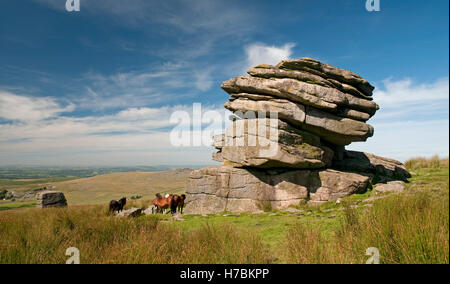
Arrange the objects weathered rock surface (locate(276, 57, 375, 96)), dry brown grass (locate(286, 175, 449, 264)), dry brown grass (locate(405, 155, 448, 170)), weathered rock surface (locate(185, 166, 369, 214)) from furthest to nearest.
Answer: dry brown grass (locate(405, 155, 448, 170)) → weathered rock surface (locate(276, 57, 375, 96)) → weathered rock surface (locate(185, 166, 369, 214)) → dry brown grass (locate(286, 175, 449, 264))

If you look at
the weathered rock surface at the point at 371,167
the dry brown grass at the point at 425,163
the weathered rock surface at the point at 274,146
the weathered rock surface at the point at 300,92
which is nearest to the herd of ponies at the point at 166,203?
the weathered rock surface at the point at 274,146

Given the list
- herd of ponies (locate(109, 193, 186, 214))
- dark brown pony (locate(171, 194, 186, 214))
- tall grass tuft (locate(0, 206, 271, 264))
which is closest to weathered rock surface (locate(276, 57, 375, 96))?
dark brown pony (locate(171, 194, 186, 214))

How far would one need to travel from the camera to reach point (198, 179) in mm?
17312

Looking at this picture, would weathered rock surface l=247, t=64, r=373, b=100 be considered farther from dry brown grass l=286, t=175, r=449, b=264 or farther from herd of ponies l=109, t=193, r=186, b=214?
dry brown grass l=286, t=175, r=449, b=264

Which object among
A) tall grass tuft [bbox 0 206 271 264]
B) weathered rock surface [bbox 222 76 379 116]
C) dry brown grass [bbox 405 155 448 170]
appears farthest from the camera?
dry brown grass [bbox 405 155 448 170]

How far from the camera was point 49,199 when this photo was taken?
730 inches

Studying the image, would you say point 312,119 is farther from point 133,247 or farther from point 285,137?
point 133,247

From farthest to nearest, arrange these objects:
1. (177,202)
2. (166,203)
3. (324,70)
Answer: (166,203) < (177,202) < (324,70)

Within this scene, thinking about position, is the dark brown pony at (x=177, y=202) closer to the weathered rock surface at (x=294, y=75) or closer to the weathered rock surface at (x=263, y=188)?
the weathered rock surface at (x=263, y=188)

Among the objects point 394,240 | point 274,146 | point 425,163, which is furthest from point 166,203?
point 425,163

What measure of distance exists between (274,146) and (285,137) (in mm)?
1094

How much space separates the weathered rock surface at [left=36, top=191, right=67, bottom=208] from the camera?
18077 millimetres

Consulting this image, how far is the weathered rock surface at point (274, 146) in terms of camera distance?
49.9 feet
